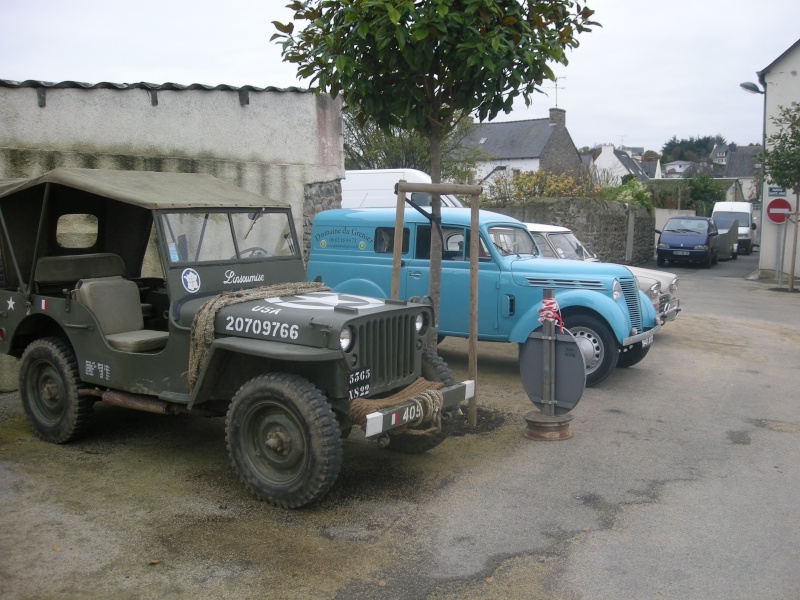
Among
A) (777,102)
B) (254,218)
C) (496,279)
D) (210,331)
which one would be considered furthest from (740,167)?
(210,331)

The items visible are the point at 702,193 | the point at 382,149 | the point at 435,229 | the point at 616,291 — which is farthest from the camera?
the point at 702,193

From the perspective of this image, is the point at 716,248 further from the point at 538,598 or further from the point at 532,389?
the point at 538,598

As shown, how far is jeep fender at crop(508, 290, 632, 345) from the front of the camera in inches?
320

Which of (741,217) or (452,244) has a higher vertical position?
(741,217)

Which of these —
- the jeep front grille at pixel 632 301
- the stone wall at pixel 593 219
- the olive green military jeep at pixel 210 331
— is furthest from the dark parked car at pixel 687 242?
the olive green military jeep at pixel 210 331

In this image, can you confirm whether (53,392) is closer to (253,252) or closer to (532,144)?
(253,252)

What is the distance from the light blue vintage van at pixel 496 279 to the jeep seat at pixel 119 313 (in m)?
3.55

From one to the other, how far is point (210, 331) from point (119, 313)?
1.18 meters

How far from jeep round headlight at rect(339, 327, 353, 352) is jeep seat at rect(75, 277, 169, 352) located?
1.59m

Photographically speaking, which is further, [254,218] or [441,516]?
[254,218]

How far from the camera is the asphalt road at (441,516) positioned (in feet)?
13.0

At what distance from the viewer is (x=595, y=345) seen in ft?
27.2

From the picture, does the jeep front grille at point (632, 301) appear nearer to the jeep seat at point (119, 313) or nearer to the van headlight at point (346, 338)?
the van headlight at point (346, 338)

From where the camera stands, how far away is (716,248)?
26016 mm
